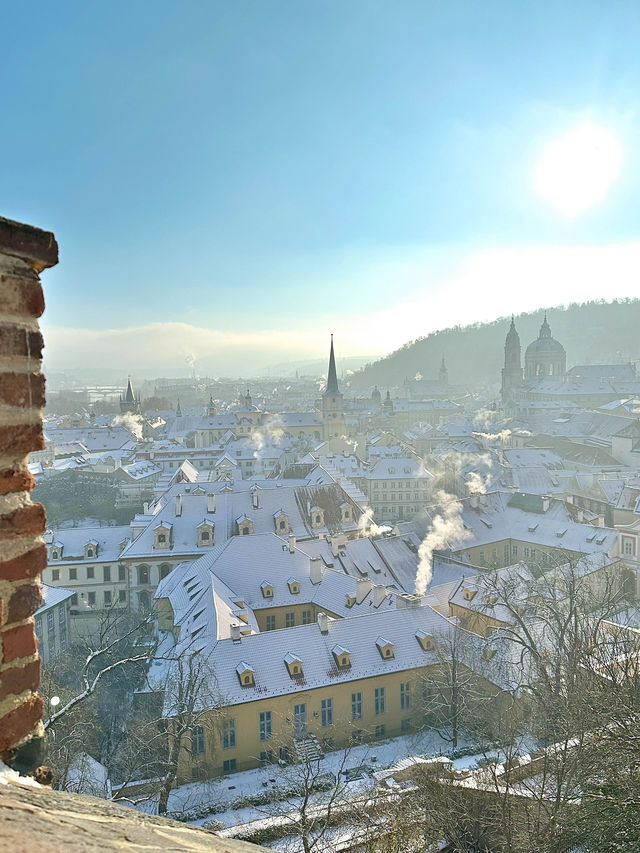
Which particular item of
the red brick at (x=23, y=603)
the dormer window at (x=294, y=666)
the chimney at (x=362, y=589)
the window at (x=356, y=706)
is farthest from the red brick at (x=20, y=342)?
the chimney at (x=362, y=589)

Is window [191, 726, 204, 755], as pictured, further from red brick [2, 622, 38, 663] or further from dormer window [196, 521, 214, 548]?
red brick [2, 622, 38, 663]

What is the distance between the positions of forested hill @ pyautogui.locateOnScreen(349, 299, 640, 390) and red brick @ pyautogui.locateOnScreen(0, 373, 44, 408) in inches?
6301

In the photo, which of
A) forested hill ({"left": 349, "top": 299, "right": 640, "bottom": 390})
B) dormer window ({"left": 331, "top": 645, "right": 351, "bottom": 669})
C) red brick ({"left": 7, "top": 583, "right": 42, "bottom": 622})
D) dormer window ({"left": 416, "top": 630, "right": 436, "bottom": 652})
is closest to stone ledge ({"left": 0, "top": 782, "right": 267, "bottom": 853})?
red brick ({"left": 7, "top": 583, "right": 42, "bottom": 622})

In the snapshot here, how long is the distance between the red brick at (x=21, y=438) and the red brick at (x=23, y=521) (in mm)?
212

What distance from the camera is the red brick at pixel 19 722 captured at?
7.06 feet

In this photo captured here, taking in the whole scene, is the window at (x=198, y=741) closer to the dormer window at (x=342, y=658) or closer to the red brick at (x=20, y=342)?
the dormer window at (x=342, y=658)

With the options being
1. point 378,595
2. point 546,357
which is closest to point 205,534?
point 378,595

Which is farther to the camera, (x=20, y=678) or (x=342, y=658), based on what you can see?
(x=342, y=658)

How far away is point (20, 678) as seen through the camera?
2.20m

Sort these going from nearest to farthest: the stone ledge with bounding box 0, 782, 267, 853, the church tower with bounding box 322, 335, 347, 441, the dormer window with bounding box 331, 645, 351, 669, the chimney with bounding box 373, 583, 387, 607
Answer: the stone ledge with bounding box 0, 782, 267, 853 < the dormer window with bounding box 331, 645, 351, 669 < the chimney with bounding box 373, 583, 387, 607 < the church tower with bounding box 322, 335, 347, 441

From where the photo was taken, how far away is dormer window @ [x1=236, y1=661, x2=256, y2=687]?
56.3 feet

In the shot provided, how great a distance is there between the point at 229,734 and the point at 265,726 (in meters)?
1.04

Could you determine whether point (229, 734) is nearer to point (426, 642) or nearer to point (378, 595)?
point (426, 642)

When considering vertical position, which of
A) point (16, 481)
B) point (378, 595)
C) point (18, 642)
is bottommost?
point (378, 595)
